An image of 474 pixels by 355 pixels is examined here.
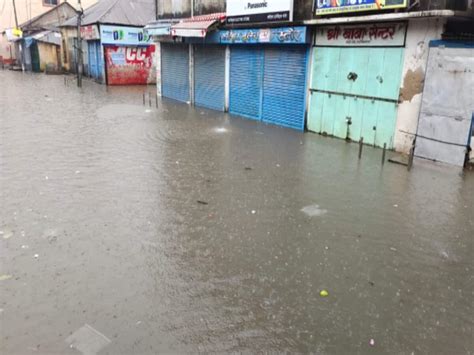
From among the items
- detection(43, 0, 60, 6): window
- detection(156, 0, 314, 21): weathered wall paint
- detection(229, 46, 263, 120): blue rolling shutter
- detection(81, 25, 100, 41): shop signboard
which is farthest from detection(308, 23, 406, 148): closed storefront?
detection(43, 0, 60, 6): window

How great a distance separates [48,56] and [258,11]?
99.7 ft

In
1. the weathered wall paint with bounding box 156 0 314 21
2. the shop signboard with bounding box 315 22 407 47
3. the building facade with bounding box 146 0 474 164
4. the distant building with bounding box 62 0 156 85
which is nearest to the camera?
the building facade with bounding box 146 0 474 164

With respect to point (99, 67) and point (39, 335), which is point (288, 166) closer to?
point (39, 335)

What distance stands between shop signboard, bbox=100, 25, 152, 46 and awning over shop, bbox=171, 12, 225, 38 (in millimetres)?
10752

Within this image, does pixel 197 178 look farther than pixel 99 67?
No

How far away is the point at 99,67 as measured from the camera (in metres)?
28.9

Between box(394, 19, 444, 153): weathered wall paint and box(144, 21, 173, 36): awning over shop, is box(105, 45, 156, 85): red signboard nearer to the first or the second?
box(144, 21, 173, 36): awning over shop

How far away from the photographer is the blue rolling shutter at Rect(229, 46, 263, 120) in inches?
584

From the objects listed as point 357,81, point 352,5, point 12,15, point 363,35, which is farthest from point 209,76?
point 12,15

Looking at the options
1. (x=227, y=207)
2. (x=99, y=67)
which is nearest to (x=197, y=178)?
(x=227, y=207)

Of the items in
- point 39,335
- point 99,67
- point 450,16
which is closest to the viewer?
point 39,335

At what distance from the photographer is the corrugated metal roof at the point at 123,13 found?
89.0 ft

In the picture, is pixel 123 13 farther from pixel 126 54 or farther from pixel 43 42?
pixel 43 42

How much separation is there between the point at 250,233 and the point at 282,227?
0.52 m
